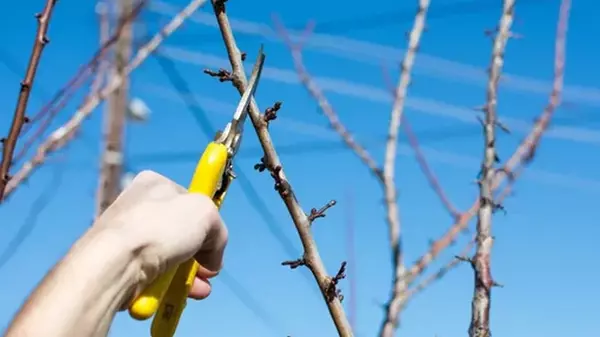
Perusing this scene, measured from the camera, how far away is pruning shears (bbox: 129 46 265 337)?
1014mm

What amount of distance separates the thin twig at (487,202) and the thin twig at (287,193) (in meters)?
0.60

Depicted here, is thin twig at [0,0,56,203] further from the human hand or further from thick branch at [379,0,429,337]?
thick branch at [379,0,429,337]

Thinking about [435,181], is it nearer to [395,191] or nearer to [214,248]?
[395,191]

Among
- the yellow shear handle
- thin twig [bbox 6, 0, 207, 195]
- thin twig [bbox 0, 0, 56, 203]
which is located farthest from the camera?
thin twig [bbox 6, 0, 207, 195]

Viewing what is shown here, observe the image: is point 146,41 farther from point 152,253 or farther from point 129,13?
point 152,253

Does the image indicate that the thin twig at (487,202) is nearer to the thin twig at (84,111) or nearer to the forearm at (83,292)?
the thin twig at (84,111)

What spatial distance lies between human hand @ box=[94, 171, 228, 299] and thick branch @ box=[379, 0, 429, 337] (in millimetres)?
894

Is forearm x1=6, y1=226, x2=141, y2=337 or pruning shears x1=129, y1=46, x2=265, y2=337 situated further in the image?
pruning shears x1=129, y1=46, x2=265, y2=337

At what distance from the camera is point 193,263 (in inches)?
45.4

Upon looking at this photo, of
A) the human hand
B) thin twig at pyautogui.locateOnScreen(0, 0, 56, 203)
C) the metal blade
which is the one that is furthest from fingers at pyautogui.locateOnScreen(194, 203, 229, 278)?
thin twig at pyautogui.locateOnScreen(0, 0, 56, 203)

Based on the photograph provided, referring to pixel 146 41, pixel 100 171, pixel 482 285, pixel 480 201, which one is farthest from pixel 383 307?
pixel 146 41

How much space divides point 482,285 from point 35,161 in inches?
38.3

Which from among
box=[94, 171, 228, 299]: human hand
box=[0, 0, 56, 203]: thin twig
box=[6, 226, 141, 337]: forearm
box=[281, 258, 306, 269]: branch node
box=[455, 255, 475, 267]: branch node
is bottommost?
box=[6, 226, 141, 337]: forearm

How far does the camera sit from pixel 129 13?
5.95ft
